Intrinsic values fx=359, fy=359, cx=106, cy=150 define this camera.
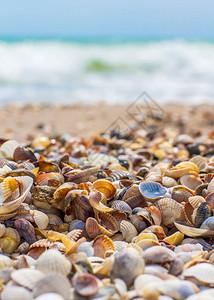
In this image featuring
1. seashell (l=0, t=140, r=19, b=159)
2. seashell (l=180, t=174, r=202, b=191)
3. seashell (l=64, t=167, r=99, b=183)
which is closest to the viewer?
seashell (l=64, t=167, r=99, b=183)

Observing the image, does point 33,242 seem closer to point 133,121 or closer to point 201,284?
point 201,284

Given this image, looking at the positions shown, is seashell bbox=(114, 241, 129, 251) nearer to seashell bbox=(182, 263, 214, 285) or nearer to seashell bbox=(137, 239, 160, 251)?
seashell bbox=(137, 239, 160, 251)

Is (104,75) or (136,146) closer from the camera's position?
(136,146)

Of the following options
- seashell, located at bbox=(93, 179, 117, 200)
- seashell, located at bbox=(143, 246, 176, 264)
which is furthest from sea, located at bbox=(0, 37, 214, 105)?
seashell, located at bbox=(143, 246, 176, 264)

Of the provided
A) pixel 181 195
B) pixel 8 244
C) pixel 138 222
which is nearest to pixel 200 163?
pixel 181 195

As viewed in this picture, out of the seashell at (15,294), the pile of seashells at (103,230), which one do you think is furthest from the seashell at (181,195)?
the seashell at (15,294)

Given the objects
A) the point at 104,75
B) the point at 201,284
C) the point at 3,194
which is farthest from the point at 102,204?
the point at 104,75

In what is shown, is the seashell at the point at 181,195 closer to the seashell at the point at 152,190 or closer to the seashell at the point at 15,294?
the seashell at the point at 152,190
